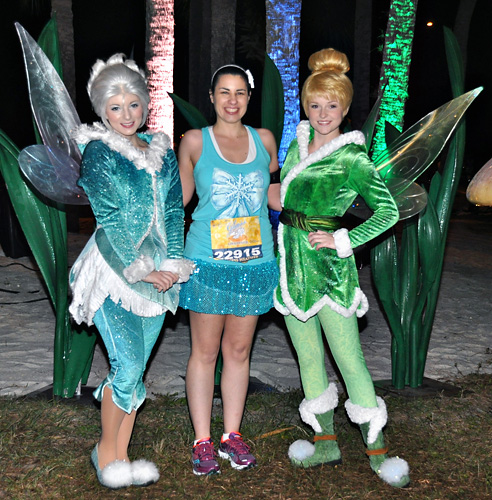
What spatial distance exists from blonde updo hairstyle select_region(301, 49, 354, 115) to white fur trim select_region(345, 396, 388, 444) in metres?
1.15

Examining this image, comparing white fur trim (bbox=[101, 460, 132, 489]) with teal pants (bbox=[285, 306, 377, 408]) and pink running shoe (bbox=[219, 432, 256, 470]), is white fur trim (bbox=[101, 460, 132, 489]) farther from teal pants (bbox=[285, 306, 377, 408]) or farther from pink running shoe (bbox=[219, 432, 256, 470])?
teal pants (bbox=[285, 306, 377, 408])

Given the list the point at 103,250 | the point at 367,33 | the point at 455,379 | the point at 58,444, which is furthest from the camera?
the point at 367,33

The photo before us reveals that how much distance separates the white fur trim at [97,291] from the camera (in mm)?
2385

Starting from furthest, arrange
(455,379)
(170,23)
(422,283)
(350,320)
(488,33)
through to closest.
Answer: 1. (488,33)
2. (170,23)
3. (455,379)
4. (422,283)
5. (350,320)

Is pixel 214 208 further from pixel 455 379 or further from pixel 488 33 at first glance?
pixel 488 33

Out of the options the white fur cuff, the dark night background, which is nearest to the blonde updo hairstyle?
the white fur cuff

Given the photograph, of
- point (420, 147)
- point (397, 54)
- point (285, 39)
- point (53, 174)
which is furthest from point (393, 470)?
point (397, 54)

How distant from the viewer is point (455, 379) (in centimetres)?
409

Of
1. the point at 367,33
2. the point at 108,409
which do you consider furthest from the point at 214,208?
the point at 367,33

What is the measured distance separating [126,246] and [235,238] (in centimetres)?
42

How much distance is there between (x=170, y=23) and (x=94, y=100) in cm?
766

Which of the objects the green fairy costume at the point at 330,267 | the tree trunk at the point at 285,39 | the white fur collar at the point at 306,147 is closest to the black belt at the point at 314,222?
the green fairy costume at the point at 330,267

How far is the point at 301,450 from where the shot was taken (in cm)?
283

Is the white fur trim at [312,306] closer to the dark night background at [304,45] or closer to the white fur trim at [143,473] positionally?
the white fur trim at [143,473]
